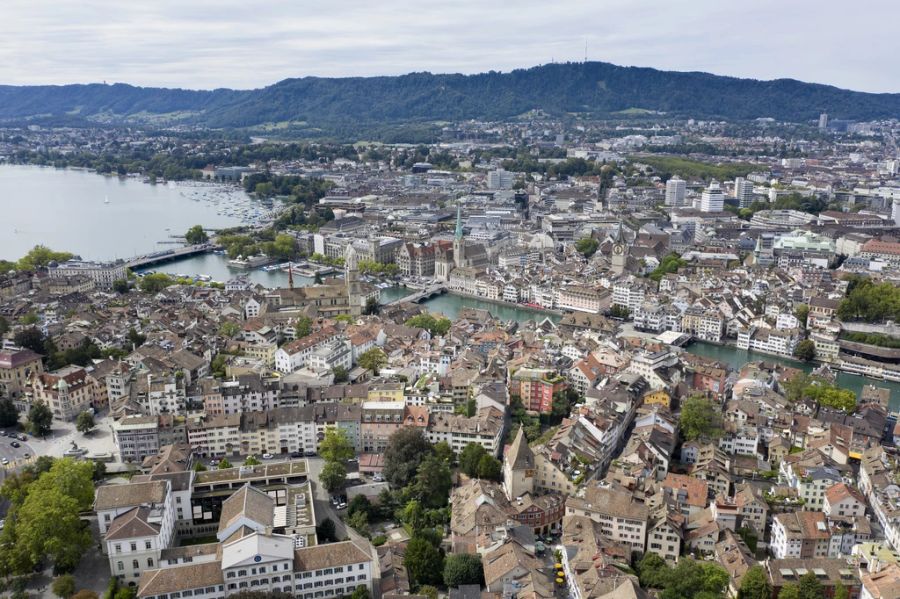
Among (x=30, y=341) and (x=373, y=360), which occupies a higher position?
(x=30, y=341)

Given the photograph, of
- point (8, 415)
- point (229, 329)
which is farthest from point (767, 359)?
point (8, 415)

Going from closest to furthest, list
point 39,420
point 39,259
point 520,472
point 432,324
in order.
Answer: point 520,472, point 39,420, point 432,324, point 39,259

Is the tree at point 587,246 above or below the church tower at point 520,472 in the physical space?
above

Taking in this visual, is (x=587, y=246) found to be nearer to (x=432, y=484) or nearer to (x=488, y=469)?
(x=488, y=469)

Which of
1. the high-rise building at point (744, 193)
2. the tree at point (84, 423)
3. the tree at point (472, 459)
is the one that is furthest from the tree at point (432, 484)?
the high-rise building at point (744, 193)

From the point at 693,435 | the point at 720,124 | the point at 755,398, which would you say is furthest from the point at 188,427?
the point at 720,124

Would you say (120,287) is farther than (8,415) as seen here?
Yes

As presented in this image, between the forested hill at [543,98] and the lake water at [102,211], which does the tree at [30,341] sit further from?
the forested hill at [543,98]
